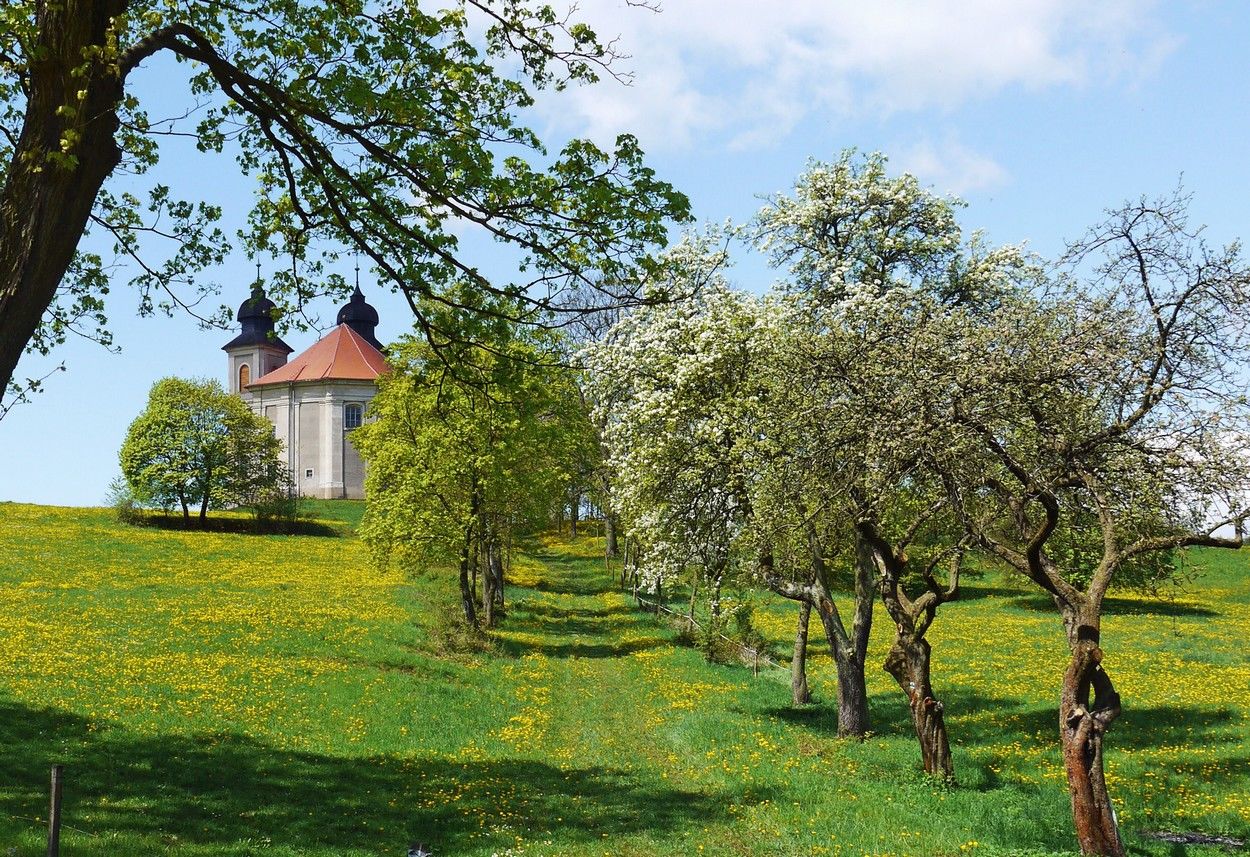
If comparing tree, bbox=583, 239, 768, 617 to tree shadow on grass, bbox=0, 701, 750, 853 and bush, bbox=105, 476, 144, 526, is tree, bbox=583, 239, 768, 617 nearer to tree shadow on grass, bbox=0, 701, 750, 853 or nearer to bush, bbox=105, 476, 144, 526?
tree shadow on grass, bbox=0, 701, 750, 853

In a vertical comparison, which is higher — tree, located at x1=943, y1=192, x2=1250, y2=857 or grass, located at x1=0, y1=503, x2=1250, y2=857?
tree, located at x1=943, y1=192, x2=1250, y2=857

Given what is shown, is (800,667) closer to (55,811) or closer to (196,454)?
(55,811)

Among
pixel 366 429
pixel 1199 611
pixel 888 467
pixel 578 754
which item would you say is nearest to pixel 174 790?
pixel 578 754

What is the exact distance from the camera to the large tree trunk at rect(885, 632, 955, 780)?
16.0 meters

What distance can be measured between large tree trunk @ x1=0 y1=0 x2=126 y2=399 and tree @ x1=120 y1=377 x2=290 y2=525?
6616cm

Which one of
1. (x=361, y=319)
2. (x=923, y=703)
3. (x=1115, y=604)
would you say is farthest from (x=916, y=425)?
(x=361, y=319)

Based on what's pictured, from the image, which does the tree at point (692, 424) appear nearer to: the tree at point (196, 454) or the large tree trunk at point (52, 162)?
the large tree trunk at point (52, 162)

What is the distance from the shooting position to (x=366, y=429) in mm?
41344

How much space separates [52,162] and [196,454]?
225 ft

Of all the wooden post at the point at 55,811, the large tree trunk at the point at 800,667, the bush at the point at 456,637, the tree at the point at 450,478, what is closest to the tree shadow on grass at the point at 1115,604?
the tree at the point at 450,478

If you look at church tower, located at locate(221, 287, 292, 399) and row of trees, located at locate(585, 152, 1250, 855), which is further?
church tower, located at locate(221, 287, 292, 399)

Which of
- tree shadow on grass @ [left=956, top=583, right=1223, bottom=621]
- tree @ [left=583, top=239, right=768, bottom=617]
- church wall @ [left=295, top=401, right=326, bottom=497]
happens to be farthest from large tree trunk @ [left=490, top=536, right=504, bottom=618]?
church wall @ [left=295, top=401, right=326, bottom=497]

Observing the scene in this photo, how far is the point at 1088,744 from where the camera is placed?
12.0 metres

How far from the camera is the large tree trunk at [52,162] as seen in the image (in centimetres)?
865
